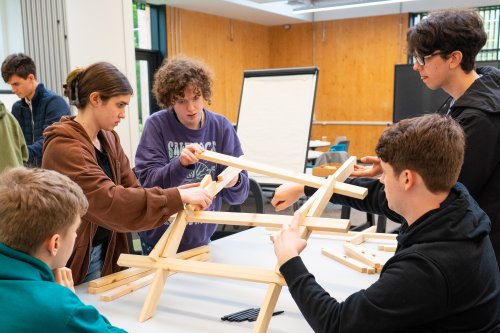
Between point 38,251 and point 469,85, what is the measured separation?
56.4 inches

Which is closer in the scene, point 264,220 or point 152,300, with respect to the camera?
point 152,300

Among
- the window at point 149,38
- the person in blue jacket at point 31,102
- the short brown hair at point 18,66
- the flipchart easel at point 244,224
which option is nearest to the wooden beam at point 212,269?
Answer: the flipchart easel at point 244,224

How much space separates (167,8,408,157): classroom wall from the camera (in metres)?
10.0

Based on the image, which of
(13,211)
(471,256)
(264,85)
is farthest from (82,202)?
(264,85)

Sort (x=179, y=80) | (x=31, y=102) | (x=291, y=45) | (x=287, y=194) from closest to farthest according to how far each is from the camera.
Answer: (x=287, y=194)
(x=179, y=80)
(x=31, y=102)
(x=291, y=45)

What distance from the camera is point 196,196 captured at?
1.71 meters

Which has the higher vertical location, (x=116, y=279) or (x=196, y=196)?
(x=196, y=196)

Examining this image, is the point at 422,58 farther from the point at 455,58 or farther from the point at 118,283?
the point at 118,283

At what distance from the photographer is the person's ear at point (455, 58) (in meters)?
1.60

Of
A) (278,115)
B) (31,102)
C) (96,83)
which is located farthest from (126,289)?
(278,115)

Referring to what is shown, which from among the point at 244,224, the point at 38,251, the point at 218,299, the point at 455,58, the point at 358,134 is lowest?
the point at 358,134

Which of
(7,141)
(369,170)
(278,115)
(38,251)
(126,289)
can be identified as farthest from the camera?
(278,115)

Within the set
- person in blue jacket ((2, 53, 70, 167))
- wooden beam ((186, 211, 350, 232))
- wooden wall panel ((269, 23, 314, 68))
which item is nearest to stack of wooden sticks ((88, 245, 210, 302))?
wooden beam ((186, 211, 350, 232))

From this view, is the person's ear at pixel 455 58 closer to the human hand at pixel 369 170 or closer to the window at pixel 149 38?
the human hand at pixel 369 170
